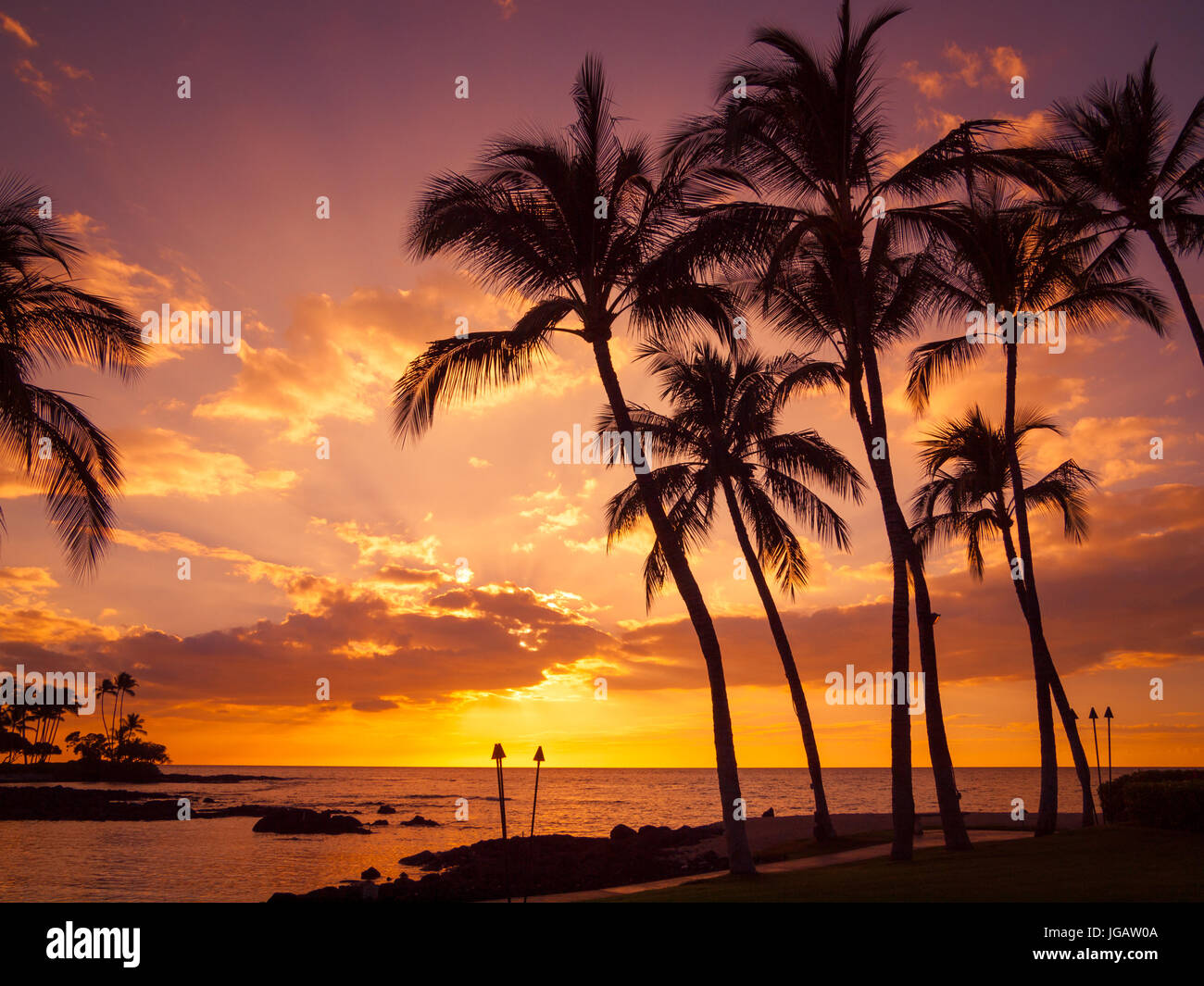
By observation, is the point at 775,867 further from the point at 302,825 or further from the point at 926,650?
the point at 302,825

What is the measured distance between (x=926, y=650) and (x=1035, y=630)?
5.82m

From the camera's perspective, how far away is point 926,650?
17.6 meters

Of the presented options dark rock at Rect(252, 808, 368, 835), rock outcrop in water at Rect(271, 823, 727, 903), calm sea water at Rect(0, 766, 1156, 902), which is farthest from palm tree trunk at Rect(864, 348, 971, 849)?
dark rock at Rect(252, 808, 368, 835)

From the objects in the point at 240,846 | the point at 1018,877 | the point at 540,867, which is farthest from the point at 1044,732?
the point at 240,846

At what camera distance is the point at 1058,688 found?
22.8 metres

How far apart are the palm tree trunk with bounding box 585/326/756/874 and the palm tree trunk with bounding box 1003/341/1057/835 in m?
9.59

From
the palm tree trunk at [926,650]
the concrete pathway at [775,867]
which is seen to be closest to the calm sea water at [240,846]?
the concrete pathway at [775,867]

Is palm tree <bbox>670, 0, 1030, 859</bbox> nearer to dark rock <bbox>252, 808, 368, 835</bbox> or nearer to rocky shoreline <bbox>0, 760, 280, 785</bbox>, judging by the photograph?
dark rock <bbox>252, 808, 368, 835</bbox>

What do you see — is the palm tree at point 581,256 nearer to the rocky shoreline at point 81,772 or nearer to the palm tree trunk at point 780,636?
the palm tree trunk at point 780,636

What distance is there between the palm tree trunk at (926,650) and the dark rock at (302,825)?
127ft

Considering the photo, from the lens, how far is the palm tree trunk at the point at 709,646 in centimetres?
1521
